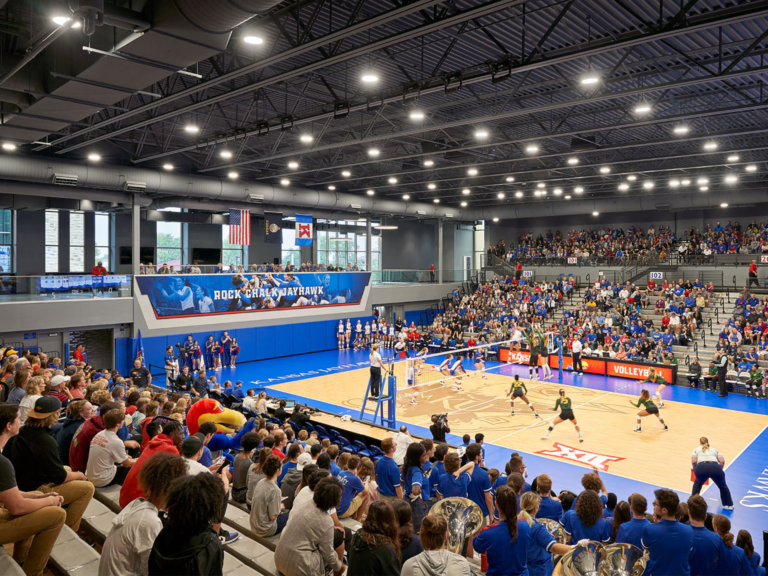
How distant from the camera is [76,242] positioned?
3322 cm

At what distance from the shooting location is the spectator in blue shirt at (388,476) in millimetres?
8109

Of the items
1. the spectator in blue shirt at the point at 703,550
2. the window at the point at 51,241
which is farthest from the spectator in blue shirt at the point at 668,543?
the window at the point at 51,241

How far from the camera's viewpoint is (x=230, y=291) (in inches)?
1214

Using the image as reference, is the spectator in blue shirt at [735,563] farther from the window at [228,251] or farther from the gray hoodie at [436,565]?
the window at [228,251]

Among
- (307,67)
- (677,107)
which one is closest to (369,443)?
(307,67)

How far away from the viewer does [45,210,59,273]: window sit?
104 ft

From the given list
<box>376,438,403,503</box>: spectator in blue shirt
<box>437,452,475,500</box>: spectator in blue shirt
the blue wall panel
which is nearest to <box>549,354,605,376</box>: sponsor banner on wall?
the blue wall panel

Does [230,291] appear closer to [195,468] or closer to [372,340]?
[372,340]

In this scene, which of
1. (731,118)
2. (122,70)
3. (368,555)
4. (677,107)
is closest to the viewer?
(368,555)

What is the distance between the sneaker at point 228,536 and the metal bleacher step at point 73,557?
4.40 feet

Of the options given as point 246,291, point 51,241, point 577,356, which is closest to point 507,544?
point 577,356

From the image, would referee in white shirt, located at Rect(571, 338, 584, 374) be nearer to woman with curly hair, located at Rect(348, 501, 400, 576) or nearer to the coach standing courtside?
the coach standing courtside

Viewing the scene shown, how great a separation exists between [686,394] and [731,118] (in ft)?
38.2

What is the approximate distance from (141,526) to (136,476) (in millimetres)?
1806
